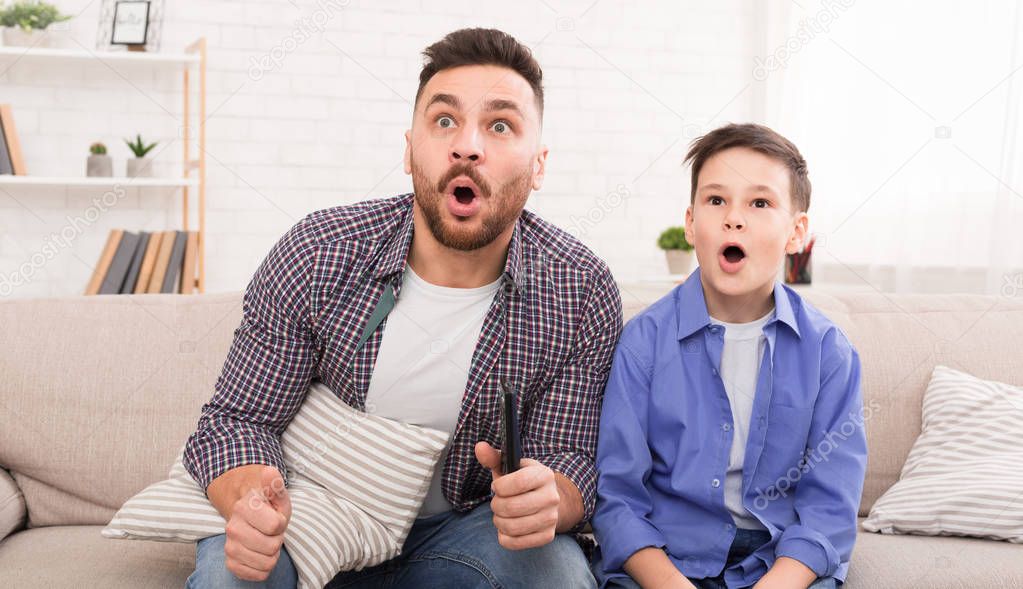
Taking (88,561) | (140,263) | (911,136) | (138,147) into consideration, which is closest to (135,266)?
(140,263)

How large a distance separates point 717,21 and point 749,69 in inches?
10.2

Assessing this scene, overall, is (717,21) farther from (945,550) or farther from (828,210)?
(945,550)

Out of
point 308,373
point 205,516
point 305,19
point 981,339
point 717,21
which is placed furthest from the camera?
point 717,21

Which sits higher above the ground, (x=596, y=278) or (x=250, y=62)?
(x=250, y=62)

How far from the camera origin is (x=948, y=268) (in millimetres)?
2861

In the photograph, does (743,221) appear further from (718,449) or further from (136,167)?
(136,167)

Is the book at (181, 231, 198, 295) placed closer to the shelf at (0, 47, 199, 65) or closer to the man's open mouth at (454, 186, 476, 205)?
the shelf at (0, 47, 199, 65)

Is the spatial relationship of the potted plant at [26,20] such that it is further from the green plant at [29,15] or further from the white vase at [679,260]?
the white vase at [679,260]

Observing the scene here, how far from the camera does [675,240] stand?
3490 mm

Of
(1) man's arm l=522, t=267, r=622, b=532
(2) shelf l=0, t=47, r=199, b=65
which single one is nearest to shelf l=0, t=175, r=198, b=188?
(2) shelf l=0, t=47, r=199, b=65

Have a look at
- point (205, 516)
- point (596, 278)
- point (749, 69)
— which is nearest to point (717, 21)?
point (749, 69)

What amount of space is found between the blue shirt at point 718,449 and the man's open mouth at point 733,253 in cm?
9

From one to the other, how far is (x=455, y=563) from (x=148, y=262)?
7.46 ft

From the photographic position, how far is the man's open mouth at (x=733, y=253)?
58.4 inches
